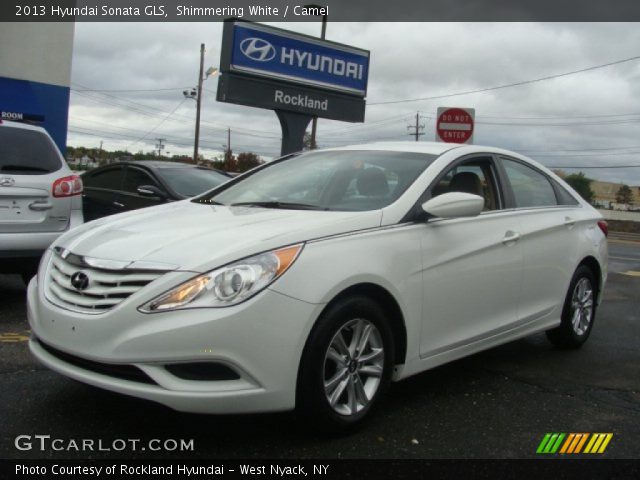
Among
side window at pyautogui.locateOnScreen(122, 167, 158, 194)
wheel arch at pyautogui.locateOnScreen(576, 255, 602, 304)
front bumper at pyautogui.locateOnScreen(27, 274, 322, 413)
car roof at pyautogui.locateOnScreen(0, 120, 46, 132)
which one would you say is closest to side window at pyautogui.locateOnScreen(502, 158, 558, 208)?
wheel arch at pyautogui.locateOnScreen(576, 255, 602, 304)

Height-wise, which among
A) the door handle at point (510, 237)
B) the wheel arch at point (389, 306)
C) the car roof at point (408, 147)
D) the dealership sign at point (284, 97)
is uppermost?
the dealership sign at point (284, 97)

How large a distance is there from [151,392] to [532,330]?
2.89 meters

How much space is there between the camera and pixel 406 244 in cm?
353

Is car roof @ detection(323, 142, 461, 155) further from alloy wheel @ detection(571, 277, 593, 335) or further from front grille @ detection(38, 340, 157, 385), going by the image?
front grille @ detection(38, 340, 157, 385)

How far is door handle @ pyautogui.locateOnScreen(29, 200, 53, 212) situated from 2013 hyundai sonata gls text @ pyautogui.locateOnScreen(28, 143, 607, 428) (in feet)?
6.45

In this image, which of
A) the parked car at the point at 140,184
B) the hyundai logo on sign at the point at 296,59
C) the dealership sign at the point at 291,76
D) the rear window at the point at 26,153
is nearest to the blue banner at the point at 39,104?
the dealership sign at the point at 291,76

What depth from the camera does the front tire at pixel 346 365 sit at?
9.78 feet

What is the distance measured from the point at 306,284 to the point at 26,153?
3.88 meters

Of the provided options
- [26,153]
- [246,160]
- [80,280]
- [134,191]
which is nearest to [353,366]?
[80,280]

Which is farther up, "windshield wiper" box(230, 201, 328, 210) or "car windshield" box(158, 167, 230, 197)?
"car windshield" box(158, 167, 230, 197)

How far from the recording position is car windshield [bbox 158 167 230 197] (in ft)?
25.4

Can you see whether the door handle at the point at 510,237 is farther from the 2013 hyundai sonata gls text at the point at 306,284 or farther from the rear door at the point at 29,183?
the rear door at the point at 29,183

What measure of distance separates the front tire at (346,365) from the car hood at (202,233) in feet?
1.38

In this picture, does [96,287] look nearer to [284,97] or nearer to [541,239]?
[541,239]
